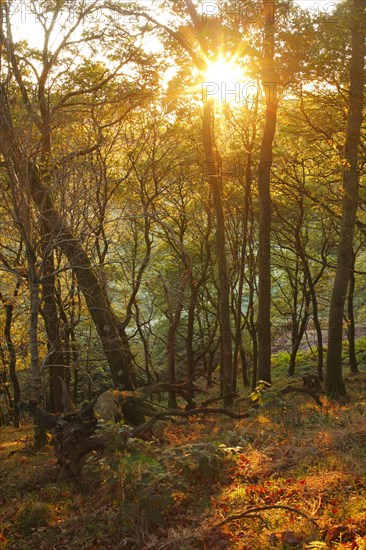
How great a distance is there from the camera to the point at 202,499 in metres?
5.39

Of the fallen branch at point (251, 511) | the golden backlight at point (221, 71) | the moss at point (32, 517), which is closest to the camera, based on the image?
the fallen branch at point (251, 511)

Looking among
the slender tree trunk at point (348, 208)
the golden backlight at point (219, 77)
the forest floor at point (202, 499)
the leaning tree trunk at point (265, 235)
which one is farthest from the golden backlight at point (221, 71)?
the forest floor at point (202, 499)

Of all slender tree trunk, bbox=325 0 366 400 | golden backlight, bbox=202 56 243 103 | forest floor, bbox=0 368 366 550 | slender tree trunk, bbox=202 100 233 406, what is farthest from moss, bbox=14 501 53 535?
golden backlight, bbox=202 56 243 103

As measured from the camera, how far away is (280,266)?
25.6 meters

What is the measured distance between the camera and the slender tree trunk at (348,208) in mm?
11453

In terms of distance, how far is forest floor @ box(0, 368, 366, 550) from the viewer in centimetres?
434

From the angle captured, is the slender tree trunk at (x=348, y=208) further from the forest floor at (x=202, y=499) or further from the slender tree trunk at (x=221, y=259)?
the forest floor at (x=202, y=499)

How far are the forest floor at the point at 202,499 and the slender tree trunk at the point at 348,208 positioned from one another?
16.6 ft

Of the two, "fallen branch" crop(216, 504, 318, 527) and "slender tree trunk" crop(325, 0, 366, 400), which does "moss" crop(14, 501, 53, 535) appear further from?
"slender tree trunk" crop(325, 0, 366, 400)

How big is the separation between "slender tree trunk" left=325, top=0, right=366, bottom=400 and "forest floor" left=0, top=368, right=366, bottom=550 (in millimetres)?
5054

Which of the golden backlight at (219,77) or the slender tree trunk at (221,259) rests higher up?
the golden backlight at (219,77)

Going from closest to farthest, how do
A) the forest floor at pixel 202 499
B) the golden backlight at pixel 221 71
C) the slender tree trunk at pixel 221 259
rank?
the forest floor at pixel 202 499 → the golden backlight at pixel 221 71 → the slender tree trunk at pixel 221 259

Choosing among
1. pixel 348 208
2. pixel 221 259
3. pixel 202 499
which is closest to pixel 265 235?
pixel 221 259

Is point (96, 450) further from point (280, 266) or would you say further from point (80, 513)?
point (280, 266)
